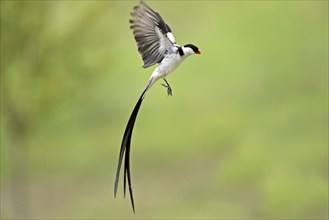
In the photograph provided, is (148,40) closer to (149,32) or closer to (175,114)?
(149,32)

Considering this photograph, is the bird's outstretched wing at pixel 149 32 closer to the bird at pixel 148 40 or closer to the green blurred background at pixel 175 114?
the bird at pixel 148 40

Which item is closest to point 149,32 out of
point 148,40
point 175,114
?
point 148,40

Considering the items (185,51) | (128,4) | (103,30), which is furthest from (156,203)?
(185,51)

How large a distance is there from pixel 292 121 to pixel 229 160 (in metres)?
2.36

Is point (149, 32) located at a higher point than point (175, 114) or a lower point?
higher

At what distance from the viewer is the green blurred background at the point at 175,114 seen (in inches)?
426

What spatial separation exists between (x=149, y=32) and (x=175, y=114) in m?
16.7

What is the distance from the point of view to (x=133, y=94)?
68.3ft

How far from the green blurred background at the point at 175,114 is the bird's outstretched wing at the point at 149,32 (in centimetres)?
638

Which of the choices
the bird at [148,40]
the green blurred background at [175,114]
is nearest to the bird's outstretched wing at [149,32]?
the bird at [148,40]

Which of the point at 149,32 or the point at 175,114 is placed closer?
the point at 149,32

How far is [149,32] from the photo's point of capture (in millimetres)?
3664

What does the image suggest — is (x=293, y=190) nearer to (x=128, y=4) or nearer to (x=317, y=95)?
(x=317, y=95)

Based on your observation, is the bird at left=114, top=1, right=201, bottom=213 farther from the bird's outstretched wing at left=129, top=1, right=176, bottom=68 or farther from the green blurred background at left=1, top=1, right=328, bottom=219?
the green blurred background at left=1, top=1, right=328, bottom=219
